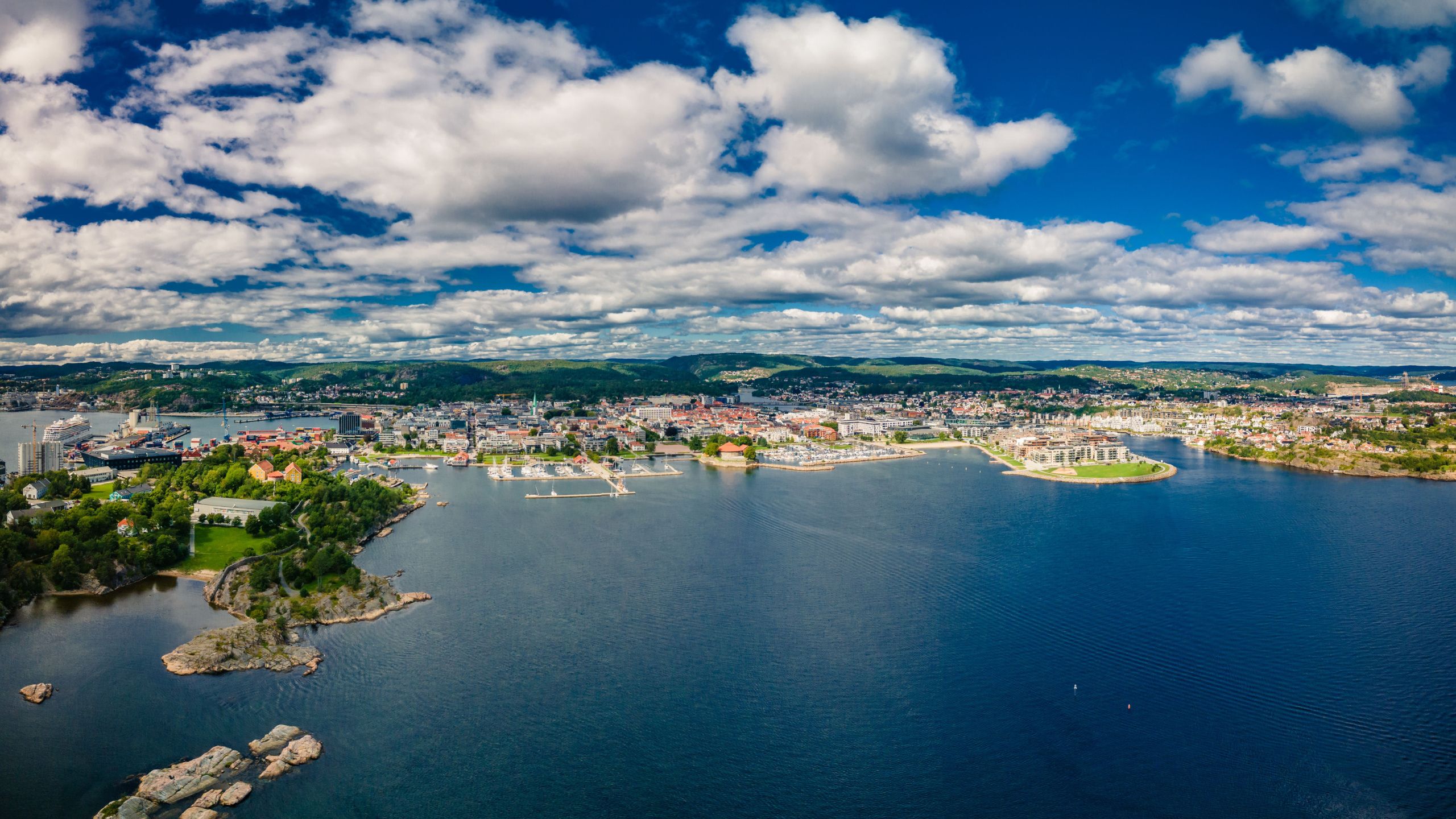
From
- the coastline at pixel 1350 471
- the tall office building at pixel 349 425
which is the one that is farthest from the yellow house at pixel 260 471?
the coastline at pixel 1350 471

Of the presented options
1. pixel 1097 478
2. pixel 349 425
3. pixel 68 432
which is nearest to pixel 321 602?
pixel 1097 478

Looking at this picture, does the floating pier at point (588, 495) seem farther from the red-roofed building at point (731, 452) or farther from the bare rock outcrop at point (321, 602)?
the bare rock outcrop at point (321, 602)

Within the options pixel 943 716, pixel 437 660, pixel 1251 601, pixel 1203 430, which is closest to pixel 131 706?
pixel 437 660

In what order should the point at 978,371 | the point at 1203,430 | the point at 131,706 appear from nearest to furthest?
the point at 131,706 → the point at 1203,430 → the point at 978,371

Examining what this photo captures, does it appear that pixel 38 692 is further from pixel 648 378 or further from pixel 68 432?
pixel 648 378

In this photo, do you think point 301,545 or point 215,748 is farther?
point 301,545

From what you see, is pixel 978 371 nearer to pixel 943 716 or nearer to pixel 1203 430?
pixel 1203 430
